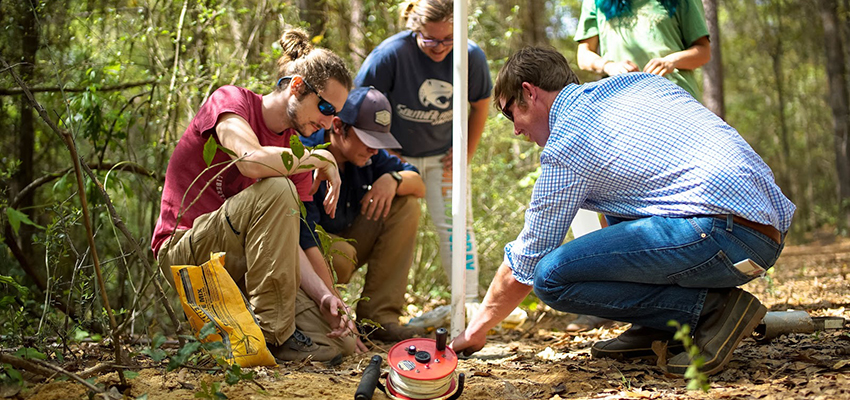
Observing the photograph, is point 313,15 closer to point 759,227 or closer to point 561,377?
point 561,377

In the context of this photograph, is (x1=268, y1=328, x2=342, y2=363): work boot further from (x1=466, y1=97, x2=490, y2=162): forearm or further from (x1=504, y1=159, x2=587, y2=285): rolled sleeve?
(x1=466, y1=97, x2=490, y2=162): forearm

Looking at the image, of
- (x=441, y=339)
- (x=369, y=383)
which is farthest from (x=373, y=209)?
(x=369, y=383)

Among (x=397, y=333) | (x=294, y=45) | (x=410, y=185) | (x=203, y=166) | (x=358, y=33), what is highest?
(x=294, y=45)

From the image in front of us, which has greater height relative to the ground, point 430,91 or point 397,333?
point 430,91

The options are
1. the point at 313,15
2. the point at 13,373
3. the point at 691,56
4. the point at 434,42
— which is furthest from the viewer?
the point at 313,15

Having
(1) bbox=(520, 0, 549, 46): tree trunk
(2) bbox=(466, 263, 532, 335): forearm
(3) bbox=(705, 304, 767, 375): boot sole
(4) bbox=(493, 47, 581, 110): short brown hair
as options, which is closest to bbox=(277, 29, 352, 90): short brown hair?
(4) bbox=(493, 47, 581, 110): short brown hair

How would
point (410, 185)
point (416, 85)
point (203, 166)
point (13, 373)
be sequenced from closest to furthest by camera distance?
point (13, 373), point (203, 166), point (410, 185), point (416, 85)

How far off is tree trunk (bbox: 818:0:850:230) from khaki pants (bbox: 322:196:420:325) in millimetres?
9420

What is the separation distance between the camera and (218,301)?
2.55 meters

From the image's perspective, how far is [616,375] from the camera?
2447 mm

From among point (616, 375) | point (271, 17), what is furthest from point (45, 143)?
A: point (616, 375)

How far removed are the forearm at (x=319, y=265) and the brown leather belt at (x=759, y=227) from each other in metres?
1.72

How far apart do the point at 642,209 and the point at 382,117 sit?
1462mm

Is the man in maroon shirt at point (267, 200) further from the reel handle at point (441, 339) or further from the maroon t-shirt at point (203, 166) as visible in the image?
the reel handle at point (441, 339)
